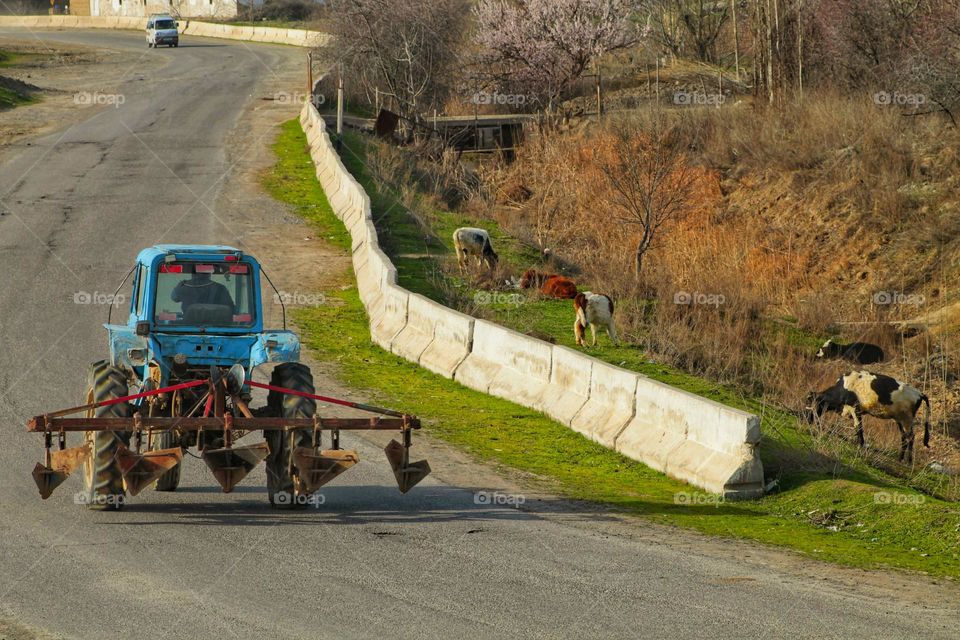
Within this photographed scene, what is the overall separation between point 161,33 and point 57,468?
63817 mm

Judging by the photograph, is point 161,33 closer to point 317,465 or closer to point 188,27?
point 188,27

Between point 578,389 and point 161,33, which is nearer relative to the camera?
point 578,389

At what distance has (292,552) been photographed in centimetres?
1042

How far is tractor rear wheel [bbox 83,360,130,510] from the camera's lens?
37.1 feet

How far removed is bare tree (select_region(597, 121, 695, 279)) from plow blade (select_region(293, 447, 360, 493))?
737 inches

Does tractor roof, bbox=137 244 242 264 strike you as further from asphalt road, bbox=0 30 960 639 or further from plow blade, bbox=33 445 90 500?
asphalt road, bbox=0 30 960 639

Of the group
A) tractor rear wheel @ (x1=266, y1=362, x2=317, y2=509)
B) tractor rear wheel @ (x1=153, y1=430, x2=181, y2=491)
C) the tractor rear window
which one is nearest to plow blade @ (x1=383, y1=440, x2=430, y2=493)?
tractor rear wheel @ (x1=266, y1=362, x2=317, y2=509)

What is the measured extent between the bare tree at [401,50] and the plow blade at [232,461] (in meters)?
35.7

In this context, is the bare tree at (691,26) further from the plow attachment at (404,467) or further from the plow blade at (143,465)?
the plow blade at (143,465)

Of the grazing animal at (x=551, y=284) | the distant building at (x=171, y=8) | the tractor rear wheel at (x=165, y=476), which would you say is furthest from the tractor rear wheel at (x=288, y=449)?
the distant building at (x=171, y=8)

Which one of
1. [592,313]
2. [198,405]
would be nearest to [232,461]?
[198,405]

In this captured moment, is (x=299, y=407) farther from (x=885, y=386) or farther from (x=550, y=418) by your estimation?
(x=885, y=386)

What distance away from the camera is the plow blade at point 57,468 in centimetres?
1121

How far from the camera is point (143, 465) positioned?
424 inches
